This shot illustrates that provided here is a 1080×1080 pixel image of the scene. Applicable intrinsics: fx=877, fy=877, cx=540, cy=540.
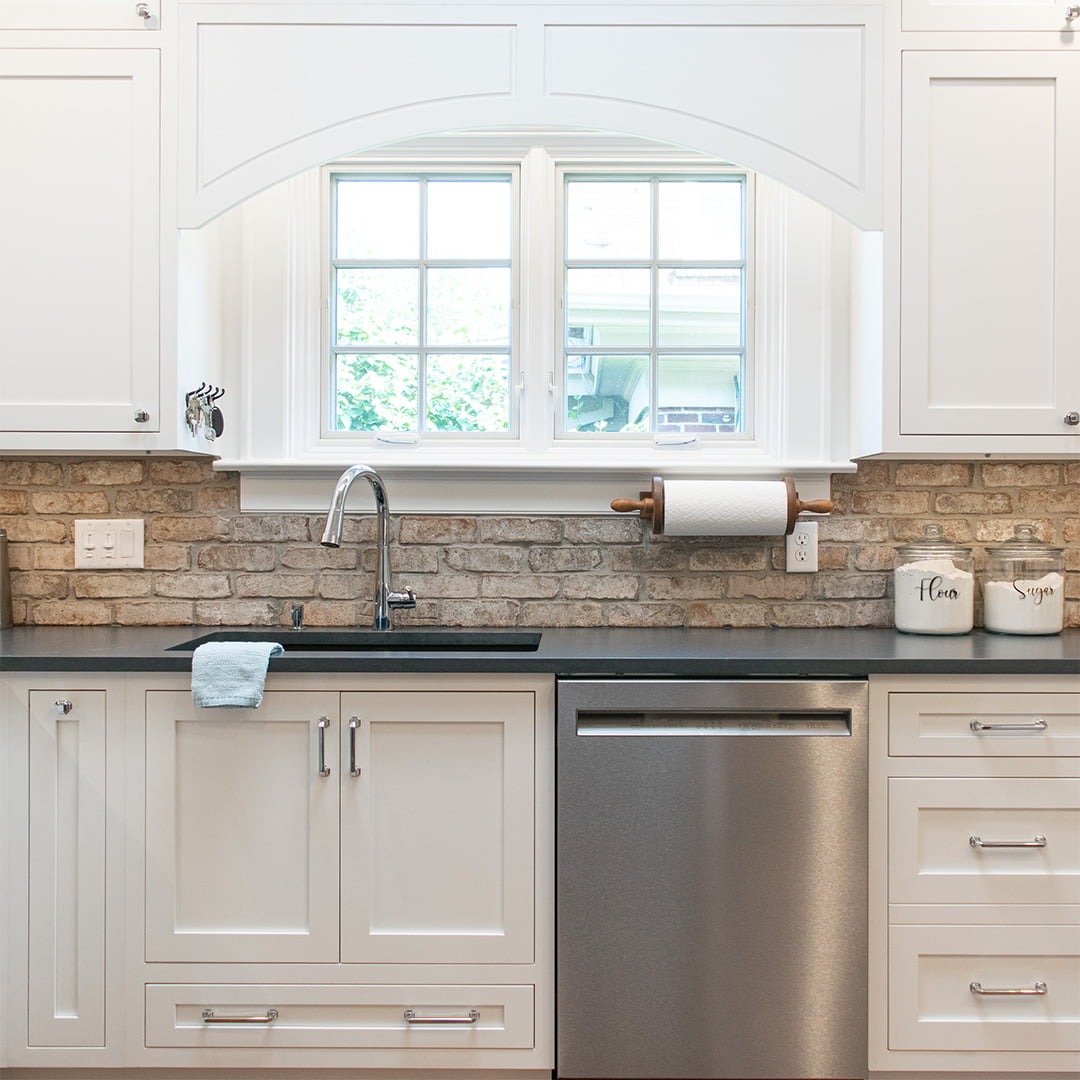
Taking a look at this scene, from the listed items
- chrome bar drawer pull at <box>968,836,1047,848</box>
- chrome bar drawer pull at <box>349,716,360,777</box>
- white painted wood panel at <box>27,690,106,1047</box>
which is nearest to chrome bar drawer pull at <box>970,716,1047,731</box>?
chrome bar drawer pull at <box>968,836,1047,848</box>

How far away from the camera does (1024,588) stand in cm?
209

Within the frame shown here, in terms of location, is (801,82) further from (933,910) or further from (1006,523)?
(933,910)

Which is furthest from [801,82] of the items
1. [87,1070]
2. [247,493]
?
[87,1070]

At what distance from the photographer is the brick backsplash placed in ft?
7.45

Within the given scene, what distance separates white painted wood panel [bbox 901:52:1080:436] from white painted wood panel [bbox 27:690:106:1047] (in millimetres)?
1897

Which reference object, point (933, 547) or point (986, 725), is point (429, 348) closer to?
point (933, 547)

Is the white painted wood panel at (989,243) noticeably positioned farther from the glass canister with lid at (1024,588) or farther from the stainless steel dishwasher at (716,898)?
the stainless steel dishwasher at (716,898)

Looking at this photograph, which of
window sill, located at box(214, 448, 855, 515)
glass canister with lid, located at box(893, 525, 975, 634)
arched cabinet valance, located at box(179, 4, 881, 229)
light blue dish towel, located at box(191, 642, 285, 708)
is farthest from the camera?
window sill, located at box(214, 448, 855, 515)

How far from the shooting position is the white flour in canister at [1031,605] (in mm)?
2084

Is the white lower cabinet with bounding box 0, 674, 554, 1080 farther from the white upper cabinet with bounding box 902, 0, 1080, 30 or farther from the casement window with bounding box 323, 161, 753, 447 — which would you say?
the white upper cabinet with bounding box 902, 0, 1080, 30

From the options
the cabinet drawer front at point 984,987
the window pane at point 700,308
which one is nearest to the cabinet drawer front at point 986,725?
the cabinet drawer front at point 984,987

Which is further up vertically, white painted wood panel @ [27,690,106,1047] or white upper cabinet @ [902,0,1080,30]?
white upper cabinet @ [902,0,1080,30]

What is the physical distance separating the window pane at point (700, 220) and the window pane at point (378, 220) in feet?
2.24

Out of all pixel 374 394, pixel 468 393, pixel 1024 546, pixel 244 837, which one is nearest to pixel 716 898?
pixel 244 837
